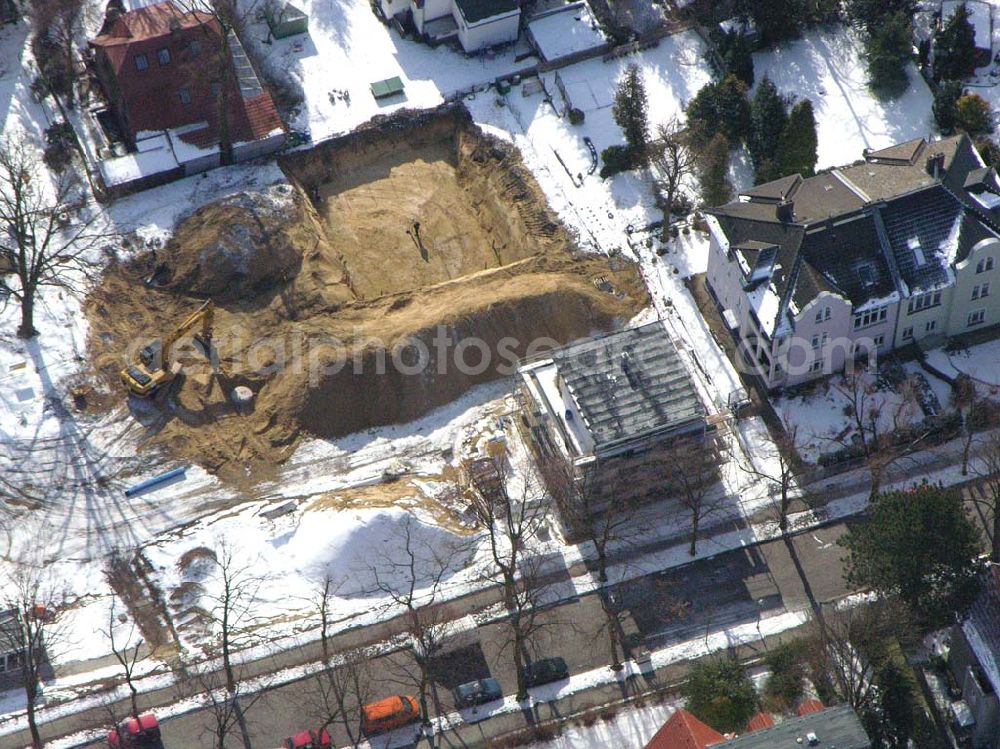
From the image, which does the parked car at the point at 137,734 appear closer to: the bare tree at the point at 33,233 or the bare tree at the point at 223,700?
the bare tree at the point at 223,700

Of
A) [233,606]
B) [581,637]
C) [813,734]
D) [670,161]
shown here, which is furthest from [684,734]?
[670,161]

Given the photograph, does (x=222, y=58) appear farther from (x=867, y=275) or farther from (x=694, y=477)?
(x=867, y=275)

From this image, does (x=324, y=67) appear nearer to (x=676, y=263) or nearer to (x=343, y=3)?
(x=343, y=3)

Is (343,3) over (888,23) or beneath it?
over

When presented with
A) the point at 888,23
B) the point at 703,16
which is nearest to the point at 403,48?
the point at 703,16

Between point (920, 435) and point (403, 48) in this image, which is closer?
point (920, 435)
